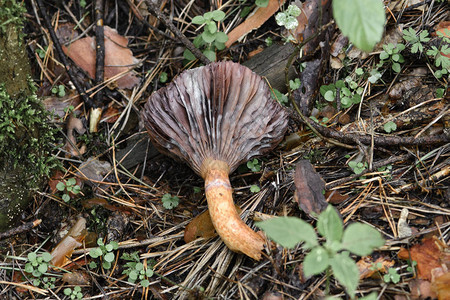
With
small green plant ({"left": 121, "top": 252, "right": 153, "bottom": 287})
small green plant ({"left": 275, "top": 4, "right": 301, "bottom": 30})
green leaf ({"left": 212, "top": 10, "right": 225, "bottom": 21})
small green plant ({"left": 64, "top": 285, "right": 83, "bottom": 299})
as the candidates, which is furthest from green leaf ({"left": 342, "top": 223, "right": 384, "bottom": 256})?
green leaf ({"left": 212, "top": 10, "right": 225, "bottom": 21})

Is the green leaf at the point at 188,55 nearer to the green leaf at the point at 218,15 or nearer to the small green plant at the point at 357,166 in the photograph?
the green leaf at the point at 218,15

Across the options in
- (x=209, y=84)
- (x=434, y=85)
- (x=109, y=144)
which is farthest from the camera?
(x=109, y=144)

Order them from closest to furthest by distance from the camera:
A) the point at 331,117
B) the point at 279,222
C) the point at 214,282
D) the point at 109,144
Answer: the point at 279,222 < the point at 214,282 < the point at 331,117 < the point at 109,144

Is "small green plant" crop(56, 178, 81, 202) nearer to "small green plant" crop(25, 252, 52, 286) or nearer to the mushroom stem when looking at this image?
"small green plant" crop(25, 252, 52, 286)

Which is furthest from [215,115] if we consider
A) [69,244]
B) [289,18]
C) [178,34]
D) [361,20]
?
[69,244]

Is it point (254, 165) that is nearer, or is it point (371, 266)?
point (371, 266)

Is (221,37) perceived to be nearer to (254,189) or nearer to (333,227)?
(254,189)

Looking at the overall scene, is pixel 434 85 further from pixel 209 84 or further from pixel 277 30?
pixel 209 84

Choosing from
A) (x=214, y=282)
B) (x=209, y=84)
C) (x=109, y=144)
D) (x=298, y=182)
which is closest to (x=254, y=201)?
(x=298, y=182)
